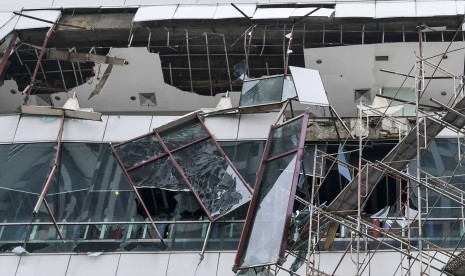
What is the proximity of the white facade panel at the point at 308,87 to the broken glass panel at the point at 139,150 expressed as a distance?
11.2 ft

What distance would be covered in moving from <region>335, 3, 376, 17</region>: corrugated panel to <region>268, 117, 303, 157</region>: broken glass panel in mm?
7073

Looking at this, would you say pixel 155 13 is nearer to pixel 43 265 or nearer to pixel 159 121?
pixel 159 121

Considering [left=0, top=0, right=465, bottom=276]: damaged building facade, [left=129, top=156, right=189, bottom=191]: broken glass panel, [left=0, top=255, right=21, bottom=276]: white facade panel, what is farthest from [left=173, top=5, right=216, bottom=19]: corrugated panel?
[left=0, top=255, right=21, bottom=276]: white facade panel

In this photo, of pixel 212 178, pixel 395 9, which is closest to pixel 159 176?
pixel 212 178

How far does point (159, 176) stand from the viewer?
25.0 meters

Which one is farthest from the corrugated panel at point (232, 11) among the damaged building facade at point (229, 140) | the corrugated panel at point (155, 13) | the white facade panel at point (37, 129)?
the white facade panel at point (37, 129)

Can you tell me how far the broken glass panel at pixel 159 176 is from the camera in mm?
24859

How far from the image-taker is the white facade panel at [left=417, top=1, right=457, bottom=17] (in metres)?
27.9

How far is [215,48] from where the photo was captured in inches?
1157

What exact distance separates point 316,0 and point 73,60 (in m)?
6.49

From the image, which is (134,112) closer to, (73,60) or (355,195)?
(73,60)

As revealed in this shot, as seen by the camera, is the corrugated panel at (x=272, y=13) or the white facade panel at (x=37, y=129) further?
the corrugated panel at (x=272, y=13)

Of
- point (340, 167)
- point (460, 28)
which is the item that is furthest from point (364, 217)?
point (460, 28)

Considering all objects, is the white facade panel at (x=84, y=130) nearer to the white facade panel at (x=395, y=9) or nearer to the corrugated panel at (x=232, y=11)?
the corrugated panel at (x=232, y=11)
